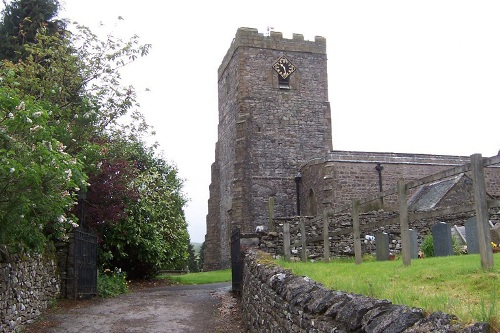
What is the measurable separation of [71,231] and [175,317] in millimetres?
4076

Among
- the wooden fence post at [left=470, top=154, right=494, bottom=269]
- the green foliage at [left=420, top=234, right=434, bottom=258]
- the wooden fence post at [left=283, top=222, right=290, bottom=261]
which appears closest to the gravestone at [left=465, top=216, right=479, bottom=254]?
the green foliage at [left=420, top=234, right=434, bottom=258]

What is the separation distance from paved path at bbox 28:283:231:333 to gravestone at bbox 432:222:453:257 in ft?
15.2

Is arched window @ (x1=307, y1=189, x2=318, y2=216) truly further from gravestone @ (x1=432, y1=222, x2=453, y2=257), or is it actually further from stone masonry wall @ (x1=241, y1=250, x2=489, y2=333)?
stone masonry wall @ (x1=241, y1=250, x2=489, y2=333)

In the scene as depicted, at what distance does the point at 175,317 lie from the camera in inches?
457

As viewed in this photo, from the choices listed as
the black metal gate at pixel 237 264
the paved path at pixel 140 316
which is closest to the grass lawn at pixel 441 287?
the paved path at pixel 140 316

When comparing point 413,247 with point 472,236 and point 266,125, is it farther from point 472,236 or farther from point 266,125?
point 266,125

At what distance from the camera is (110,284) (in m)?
16.2

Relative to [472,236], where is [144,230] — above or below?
above

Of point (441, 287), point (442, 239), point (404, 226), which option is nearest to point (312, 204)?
point (442, 239)

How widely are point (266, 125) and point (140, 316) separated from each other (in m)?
20.1

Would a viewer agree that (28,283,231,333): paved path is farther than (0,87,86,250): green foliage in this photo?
Yes

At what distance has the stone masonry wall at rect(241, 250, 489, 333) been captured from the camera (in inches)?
114

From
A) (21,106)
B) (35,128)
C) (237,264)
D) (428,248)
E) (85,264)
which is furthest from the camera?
(237,264)

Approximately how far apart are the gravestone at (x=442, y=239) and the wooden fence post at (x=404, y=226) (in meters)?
1.57
